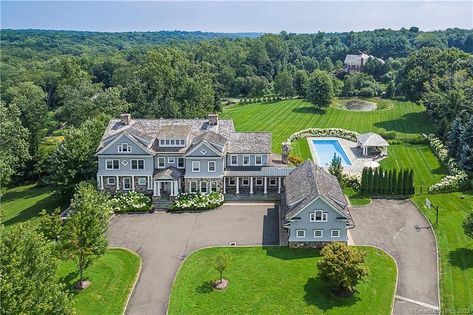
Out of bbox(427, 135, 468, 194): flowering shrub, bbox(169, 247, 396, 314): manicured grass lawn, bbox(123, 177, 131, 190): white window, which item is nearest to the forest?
bbox(427, 135, 468, 194): flowering shrub

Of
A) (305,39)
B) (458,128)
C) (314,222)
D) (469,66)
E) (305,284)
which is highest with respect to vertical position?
(305,39)

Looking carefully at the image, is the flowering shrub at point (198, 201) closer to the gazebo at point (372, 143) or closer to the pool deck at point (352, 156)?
the pool deck at point (352, 156)

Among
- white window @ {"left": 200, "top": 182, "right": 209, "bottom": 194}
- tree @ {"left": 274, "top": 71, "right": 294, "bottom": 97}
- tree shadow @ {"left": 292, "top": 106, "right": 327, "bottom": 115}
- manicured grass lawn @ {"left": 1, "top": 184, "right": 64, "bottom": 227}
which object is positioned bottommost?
manicured grass lawn @ {"left": 1, "top": 184, "right": 64, "bottom": 227}

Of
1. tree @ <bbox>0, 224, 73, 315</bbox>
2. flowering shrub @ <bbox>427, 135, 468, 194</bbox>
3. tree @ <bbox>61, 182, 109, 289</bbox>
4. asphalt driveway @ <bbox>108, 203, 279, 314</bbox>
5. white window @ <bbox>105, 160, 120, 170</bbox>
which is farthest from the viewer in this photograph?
flowering shrub @ <bbox>427, 135, 468, 194</bbox>

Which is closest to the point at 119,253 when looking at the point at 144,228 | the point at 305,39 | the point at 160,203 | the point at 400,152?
the point at 144,228

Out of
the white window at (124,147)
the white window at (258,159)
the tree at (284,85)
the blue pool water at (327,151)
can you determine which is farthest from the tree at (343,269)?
the tree at (284,85)

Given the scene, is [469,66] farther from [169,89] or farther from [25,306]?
[25,306]

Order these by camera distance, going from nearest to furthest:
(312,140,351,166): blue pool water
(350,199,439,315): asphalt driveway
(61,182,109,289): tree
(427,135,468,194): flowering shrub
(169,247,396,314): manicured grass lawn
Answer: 1. (169,247,396,314): manicured grass lawn
2. (350,199,439,315): asphalt driveway
3. (61,182,109,289): tree
4. (427,135,468,194): flowering shrub
5. (312,140,351,166): blue pool water

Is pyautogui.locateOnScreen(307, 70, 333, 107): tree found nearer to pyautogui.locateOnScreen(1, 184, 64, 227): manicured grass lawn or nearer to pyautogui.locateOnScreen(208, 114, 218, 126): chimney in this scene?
pyautogui.locateOnScreen(208, 114, 218, 126): chimney
